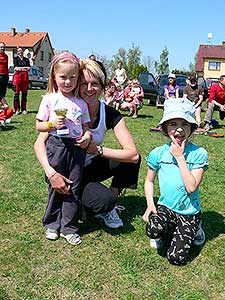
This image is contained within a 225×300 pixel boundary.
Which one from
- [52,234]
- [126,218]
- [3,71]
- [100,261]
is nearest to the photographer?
[100,261]

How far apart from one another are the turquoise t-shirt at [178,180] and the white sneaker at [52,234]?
0.85 m

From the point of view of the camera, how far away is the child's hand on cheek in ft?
9.96

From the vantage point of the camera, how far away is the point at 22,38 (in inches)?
2255

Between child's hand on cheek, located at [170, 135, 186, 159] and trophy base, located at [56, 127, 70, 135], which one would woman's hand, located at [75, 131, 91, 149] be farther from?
child's hand on cheek, located at [170, 135, 186, 159]

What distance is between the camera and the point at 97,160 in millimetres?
3568

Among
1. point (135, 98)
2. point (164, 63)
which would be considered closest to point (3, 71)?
point (135, 98)

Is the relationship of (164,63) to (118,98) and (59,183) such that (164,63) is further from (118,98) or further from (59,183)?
(59,183)

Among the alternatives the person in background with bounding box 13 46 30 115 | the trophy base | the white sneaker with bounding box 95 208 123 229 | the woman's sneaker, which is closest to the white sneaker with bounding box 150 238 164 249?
the white sneaker with bounding box 95 208 123 229

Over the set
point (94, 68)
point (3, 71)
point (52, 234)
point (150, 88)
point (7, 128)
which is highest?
point (94, 68)

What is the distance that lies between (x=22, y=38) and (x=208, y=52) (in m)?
25.7

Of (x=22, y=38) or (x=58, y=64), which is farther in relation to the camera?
(x=22, y=38)

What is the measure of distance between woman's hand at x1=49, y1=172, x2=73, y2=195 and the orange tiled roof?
180 ft

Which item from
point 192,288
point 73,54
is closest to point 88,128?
point 73,54

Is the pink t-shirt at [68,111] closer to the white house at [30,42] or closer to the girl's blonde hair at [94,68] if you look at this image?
the girl's blonde hair at [94,68]
